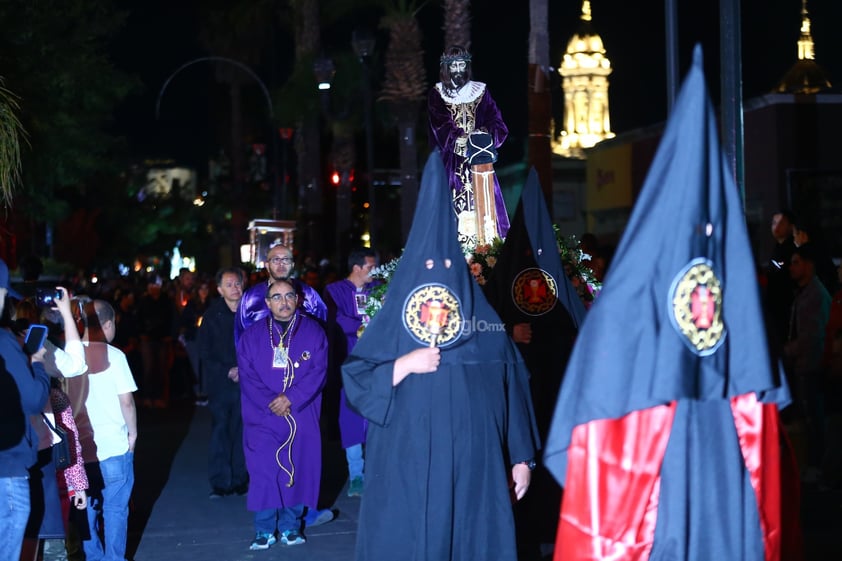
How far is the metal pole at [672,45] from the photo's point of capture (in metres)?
12.0

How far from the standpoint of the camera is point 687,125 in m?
4.32

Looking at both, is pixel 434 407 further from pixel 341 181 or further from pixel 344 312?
pixel 341 181

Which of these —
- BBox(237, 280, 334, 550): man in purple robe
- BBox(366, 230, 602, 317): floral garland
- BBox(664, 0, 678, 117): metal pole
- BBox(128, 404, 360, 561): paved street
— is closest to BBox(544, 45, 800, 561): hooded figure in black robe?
BBox(128, 404, 360, 561): paved street

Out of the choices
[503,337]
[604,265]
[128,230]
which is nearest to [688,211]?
[503,337]

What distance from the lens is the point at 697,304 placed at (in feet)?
14.4

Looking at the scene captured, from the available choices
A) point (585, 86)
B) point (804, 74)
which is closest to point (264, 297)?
point (804, 74)

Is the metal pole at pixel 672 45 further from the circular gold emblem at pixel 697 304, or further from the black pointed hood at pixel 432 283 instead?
the circular gold emblem at pixel 697 304

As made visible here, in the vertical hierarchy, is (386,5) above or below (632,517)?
above

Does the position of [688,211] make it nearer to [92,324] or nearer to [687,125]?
[687,125]

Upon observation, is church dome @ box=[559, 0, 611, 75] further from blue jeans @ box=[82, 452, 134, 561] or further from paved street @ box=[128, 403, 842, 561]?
blue jeans @ box=[82, 452, 134, 561]

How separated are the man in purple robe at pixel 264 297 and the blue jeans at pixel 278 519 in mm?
1674

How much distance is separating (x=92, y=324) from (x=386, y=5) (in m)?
20.3

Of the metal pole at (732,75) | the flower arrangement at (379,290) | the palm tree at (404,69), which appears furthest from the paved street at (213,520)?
Result: the palm tree at (404,69)

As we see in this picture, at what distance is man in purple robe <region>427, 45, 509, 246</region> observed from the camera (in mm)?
10352
